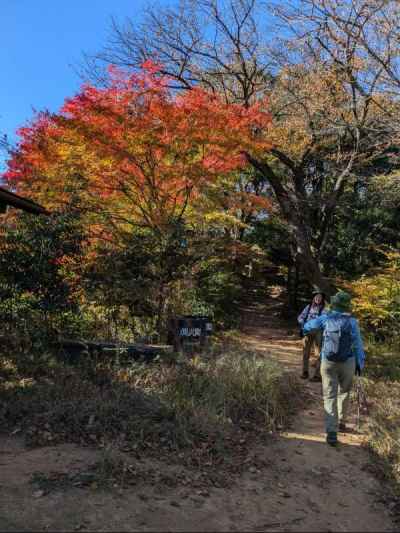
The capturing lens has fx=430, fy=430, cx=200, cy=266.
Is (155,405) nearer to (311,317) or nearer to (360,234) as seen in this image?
(311,317)

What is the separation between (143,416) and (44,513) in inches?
71.3

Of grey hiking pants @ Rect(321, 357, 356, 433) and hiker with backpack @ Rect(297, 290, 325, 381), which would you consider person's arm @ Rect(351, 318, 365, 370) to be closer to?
grey hiking pants @ Rect(321, 357, 356, 433)

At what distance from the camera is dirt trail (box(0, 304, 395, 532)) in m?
3.14

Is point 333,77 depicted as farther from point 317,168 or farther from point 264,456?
point 264,456

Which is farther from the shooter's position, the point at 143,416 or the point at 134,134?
the point at 134,134

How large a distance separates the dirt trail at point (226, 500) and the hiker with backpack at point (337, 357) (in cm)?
41

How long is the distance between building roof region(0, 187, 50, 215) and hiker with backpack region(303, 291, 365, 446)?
5070mm

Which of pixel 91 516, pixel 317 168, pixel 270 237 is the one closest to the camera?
pixel 91 516

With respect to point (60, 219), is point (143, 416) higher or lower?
lower

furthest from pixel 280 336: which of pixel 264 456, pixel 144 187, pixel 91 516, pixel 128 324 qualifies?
pixel 91 516

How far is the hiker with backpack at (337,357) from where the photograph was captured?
→ 4.91m

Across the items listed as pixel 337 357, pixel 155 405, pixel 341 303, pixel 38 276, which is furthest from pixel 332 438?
pixel 38 276

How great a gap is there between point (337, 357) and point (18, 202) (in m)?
5.43

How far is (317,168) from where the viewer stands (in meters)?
16.3
